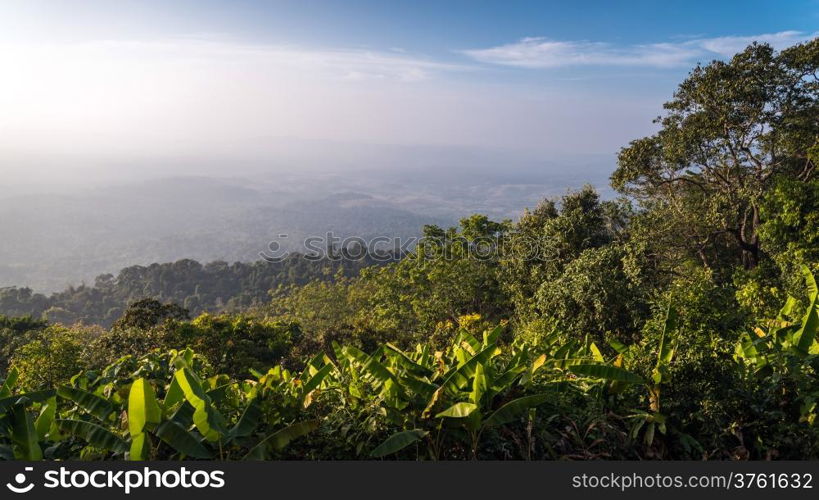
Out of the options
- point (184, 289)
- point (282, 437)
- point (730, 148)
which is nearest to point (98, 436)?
point (282, 437)

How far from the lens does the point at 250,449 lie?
2.38 m

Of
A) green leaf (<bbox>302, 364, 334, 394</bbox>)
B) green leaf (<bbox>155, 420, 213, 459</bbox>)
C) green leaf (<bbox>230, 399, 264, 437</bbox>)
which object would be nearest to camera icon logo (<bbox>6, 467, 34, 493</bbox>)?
green leaf (<bbox>155, 420, 213, 459</bbox>)

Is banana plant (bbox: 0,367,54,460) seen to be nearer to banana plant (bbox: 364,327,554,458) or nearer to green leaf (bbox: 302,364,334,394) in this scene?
green leaf (bbox: 302,364,334,394)

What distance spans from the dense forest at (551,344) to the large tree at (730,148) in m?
0.07

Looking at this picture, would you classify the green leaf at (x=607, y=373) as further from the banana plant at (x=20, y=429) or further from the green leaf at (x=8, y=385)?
the green leaf at (x=8, y=385)

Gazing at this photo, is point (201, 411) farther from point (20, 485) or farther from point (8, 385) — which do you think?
point (8, 385)

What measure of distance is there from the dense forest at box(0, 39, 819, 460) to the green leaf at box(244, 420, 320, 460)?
12 millimetres

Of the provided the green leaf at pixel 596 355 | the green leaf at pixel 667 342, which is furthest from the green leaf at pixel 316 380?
the green leaf at pixel 667 342

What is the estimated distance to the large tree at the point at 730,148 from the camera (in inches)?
562

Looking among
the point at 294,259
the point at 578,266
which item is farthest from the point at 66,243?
the point at 578,266

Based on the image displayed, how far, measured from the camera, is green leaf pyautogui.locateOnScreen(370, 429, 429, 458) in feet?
7.77

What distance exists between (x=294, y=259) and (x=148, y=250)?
106m

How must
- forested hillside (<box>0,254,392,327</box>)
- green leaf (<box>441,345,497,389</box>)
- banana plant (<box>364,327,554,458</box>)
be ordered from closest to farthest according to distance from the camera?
banana plant (<box>364,327,554,458</box>), green leaf (<box>441,345,497,389</box>), forested hillside (<box>0,254,392,327</box>)

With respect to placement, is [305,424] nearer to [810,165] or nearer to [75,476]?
[75,476]
